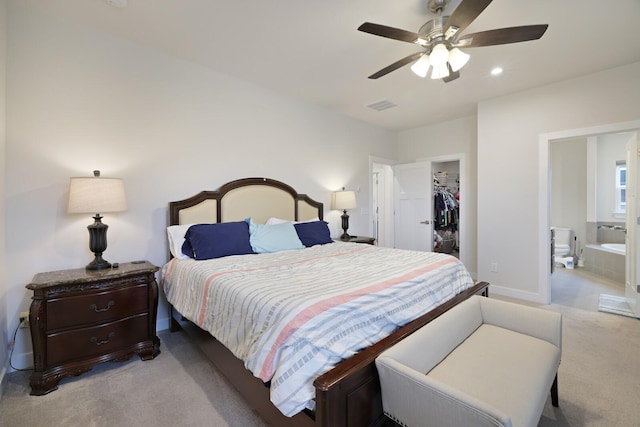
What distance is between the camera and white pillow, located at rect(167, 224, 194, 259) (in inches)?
103

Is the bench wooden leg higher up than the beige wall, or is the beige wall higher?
the beige wall

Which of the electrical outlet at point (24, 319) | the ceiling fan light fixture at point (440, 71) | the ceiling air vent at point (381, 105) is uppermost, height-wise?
the ceiling air vent at point (381, 105)

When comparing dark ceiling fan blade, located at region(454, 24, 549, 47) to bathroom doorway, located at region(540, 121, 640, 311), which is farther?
bathroom doorway, located at region(540, 121, 640, 311)

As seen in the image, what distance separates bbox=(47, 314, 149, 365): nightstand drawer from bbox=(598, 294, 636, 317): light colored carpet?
478 cm

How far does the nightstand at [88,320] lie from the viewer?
188 cm

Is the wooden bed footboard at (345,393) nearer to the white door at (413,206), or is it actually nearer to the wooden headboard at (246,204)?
the wooden headboard at (246,204)

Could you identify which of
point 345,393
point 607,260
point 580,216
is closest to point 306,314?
point 345,393

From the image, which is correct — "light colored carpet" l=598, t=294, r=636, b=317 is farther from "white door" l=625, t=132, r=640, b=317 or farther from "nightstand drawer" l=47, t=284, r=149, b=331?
"nightstand drawer" l=47, t=284, r=149, b=331

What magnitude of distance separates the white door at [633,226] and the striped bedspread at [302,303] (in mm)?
2332

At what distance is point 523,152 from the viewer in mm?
3688

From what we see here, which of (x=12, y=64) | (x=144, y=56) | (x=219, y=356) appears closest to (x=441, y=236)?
(x=219, y=356)

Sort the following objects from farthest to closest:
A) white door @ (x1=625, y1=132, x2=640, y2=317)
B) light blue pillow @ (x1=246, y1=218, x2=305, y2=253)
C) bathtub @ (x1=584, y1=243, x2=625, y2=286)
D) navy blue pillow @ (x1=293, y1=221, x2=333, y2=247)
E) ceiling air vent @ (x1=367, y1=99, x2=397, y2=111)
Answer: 1. bathtub @ (x1=584, y1=243, x2=625, y2=286)
2. ceiling air vent @ (x1=367, y1=99, x2=397, y2=111)
3. navy blue pillow @ (x1=293, y1=221, x2=333, y2=247)
4. white door @ (x1=625, y1=132, x2=640, y2=317)
5. light blue pillow @ (x1=246, y1=218, x2=305, y2=253)

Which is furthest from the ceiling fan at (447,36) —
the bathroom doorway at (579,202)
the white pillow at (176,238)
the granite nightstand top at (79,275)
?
the bathroom doorway at (579,202)

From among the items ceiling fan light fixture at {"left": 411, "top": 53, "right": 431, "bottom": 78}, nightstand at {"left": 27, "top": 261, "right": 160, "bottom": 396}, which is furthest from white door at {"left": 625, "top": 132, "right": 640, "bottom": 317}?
nightstand at {"left": 27, "top": 261, "right": 160, "bottom": 396}
